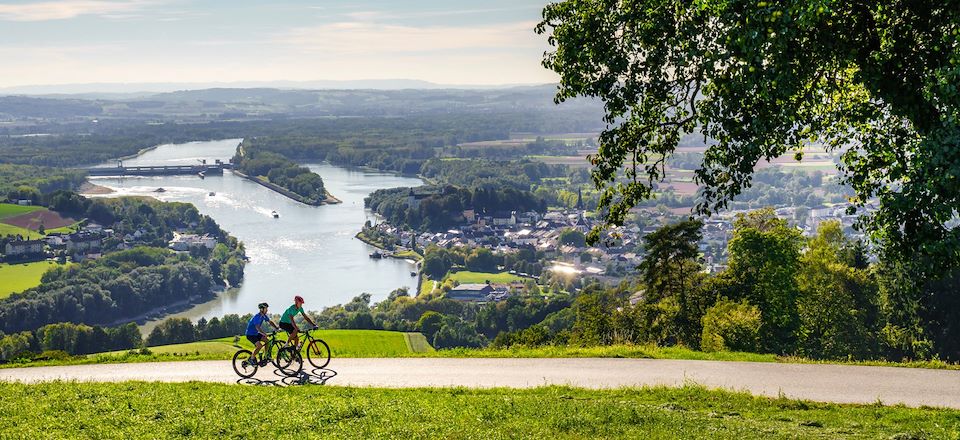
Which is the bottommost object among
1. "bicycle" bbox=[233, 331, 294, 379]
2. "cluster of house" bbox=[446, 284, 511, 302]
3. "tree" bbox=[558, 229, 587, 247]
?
"cluster of house" bbox=[446, 284, 511, 302]

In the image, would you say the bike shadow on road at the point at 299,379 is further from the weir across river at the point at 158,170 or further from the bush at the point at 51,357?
the weir across river at the point at 158,170

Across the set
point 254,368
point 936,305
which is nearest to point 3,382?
point 254,368

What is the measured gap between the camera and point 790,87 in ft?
35.3

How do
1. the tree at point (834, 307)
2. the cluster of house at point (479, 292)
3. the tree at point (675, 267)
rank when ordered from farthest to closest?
the cluster of house at point (479, 292) → the tree at point (834, 307) → the tree at point (675, 267)

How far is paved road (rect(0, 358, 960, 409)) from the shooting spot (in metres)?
14.3

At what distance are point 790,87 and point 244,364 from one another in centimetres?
1134

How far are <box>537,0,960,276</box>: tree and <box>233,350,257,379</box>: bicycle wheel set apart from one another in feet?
23.7

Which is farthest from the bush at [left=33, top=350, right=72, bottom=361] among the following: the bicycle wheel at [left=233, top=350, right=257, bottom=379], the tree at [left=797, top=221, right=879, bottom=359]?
the tree at [left=797, top=221, right=879, bottom=359]

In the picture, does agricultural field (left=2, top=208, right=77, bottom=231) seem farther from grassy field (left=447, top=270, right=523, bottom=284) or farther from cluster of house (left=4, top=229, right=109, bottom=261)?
grassy field (left=447, top=270, right=523, bottom=284)

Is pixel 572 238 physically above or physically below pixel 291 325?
below

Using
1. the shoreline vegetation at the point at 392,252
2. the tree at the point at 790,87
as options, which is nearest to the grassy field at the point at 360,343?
the tree at the point at 790,87

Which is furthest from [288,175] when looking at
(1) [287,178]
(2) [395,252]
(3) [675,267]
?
(3) [675,267]

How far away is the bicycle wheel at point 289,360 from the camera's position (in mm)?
17047

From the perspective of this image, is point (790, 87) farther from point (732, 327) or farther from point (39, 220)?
point (39, 220)
